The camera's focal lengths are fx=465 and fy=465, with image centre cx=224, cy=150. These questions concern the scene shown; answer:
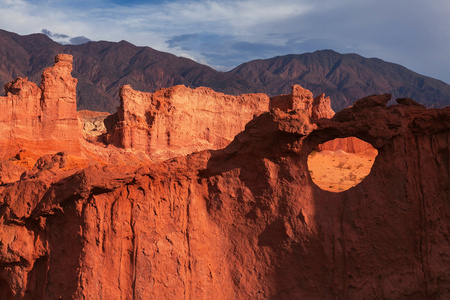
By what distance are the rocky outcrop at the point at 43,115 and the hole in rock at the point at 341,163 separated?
35.3ft

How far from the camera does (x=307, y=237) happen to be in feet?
23.7

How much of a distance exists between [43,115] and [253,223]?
14.9 metres

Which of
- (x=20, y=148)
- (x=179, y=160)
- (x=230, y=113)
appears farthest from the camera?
(x=230, y=113)

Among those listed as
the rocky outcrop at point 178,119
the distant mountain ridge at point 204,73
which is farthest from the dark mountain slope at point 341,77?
the rocky outcrop at point 178,119

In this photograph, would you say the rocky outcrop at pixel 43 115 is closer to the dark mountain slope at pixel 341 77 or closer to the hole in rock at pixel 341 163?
the hole in rock at pixel 341 163

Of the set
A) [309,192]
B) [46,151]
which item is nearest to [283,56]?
[46,151]

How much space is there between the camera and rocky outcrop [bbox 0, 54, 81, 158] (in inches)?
762

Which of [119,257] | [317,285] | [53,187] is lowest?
[317,285]

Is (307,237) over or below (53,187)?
below

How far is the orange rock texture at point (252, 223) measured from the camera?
6.74 meters

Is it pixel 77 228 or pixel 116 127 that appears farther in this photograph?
pixel 116 127

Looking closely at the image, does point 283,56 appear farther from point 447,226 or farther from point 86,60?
point 447,226

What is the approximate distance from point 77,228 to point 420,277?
5.15 metres

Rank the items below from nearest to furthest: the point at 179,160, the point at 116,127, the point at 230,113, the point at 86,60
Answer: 1. the point at 179,160
2. the point at 116,127
3. the point at 230,113
4. the point at 86,60
